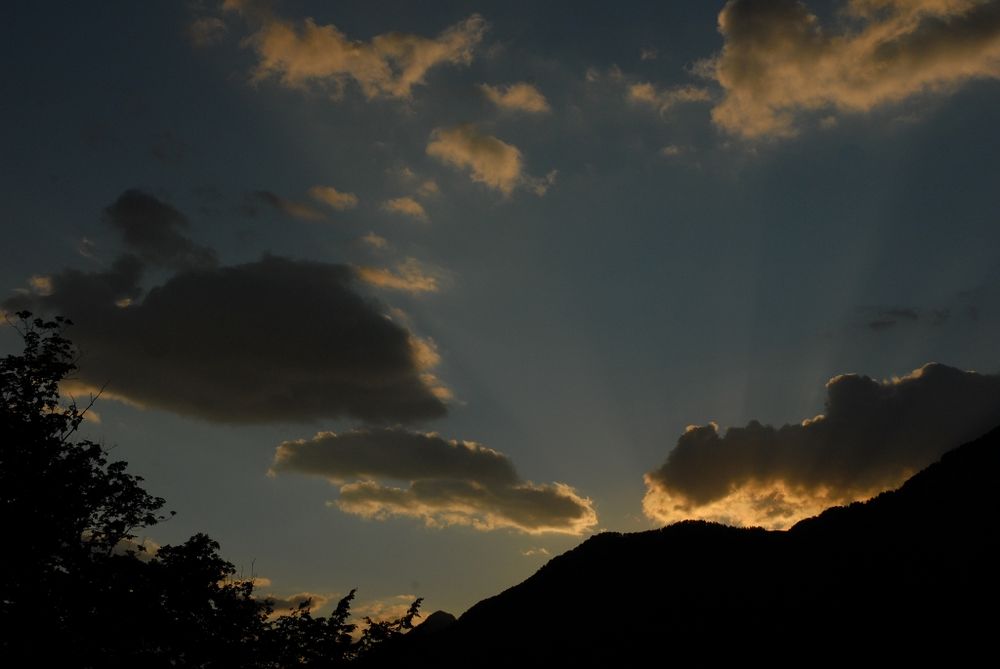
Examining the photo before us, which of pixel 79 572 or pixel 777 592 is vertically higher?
pixel 777 592

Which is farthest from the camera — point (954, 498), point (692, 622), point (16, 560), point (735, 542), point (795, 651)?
Answer: point (735, 542)

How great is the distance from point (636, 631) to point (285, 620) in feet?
113

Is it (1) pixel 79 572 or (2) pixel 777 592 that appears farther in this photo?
(2) pixel 777 592

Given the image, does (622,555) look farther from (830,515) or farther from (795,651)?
(795,651)

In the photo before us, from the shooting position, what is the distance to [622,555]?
267 ft

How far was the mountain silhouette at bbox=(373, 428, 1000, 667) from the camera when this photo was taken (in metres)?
49.1

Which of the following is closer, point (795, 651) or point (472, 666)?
point (795, 651)

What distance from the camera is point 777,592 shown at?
208 ft

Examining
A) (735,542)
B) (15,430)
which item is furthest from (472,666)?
(15,430)

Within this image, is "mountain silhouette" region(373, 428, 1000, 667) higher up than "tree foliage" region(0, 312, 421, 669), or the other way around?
"mountain silhouette" region(373, 428, 1000, 667)

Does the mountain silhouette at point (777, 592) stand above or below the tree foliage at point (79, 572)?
above

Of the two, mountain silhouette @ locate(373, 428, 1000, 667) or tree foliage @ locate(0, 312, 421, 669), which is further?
mountain silhouette @ locate(373, 428, 1000, 667)

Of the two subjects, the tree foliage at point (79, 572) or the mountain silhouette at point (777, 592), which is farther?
the mountain silhouette at point (777, 592)

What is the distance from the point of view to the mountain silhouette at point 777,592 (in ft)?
161
